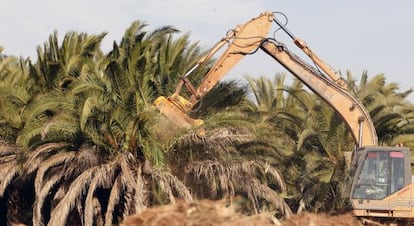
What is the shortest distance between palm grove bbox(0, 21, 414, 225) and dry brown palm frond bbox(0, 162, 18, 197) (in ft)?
0.09

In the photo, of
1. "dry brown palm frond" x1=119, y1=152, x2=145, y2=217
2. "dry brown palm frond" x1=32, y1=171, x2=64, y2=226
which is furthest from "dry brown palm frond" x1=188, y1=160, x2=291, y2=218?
"dry brown palm frond" x1=32, y1=171, x2=64, y2=226

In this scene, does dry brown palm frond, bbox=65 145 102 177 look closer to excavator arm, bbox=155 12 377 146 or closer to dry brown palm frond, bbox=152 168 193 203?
dry brown palm frond, bbox=152 168 193 203

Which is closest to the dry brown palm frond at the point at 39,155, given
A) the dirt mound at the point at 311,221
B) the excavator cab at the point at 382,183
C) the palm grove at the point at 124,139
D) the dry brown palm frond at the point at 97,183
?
the palm grove at the point at 124,139

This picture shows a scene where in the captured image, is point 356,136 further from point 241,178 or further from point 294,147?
point 294,147

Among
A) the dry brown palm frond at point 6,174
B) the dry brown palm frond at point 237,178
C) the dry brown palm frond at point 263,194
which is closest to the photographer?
the dry brown palm frond at point 237,178

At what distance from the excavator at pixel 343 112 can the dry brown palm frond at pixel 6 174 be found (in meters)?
5.60

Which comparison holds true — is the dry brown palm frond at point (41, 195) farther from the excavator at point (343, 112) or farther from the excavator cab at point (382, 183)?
the excavator cab at point (382, 183)

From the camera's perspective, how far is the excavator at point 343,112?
18641mm

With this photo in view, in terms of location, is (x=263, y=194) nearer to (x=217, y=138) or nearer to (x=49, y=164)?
(x=217, y=138)

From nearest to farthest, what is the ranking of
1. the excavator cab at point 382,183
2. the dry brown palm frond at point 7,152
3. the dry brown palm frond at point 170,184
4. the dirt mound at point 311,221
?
1. the dirt mound at point 311,221
2. the excavator cab at point 382,183
3. the dry brown palm frond at point 170,184
4. the dry brown palm frond at point 7,152

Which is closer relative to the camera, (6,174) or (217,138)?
(217,138)

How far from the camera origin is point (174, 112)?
68.6ft

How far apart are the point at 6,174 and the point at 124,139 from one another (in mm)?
4075

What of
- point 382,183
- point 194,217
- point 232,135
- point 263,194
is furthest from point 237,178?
point 194,217
